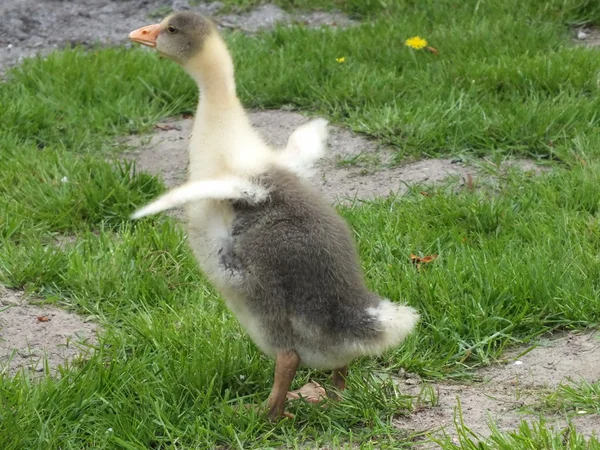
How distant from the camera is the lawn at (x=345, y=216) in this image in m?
4.01

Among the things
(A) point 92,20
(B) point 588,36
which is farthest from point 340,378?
(A) point 92,20

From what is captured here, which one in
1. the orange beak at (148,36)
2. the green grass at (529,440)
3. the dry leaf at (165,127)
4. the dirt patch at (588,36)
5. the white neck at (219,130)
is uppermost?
the orange beak at (148,36)

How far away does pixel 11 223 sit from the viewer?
570 cm

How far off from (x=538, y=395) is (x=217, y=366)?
4.41 feet

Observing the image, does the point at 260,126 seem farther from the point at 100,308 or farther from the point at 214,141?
the point at 214,141

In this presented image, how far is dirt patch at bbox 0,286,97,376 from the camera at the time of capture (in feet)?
14.7

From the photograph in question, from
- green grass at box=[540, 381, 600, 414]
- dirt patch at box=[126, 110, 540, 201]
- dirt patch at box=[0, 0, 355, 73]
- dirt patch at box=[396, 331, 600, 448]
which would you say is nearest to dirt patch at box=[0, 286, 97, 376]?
dirt patch at box=[396, 331, 600, 448]

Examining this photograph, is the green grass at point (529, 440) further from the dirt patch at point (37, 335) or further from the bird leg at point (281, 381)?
the dirt patch at point (37, 335)

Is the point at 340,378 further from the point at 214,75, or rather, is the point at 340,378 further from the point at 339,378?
the point at 214,75

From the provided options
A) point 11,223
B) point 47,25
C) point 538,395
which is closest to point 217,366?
A: point 538,395

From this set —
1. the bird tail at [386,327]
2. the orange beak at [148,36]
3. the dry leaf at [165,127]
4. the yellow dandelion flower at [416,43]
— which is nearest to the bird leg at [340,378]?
the bird tail at [386,327]

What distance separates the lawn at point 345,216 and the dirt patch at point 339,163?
0.13 m

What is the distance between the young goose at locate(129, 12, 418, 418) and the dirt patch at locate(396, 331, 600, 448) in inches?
14.2

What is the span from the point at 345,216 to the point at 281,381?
195 cm
